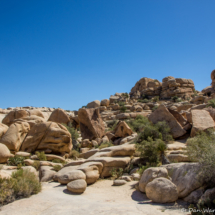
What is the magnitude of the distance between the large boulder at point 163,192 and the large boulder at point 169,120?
9960 millimetres

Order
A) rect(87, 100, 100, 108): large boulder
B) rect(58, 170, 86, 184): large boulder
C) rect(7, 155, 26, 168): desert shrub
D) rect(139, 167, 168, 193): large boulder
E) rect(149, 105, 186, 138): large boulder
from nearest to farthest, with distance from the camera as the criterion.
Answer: rect(139, 167, 168, 193): large boulder → rect(58, 170, 86, 184): large boulder → rect(7, 155, 26, 168): desert shrub → rect(149, 105, 186, 138): large boulder → rect(87, 100, 100, 108): large boulder

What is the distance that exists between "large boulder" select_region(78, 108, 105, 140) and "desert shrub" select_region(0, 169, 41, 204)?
13977mm

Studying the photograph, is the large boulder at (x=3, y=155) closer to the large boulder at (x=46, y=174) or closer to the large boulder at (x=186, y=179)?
the large boulder at (x=46, y=174)

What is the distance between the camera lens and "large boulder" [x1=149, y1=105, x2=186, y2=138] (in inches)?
624

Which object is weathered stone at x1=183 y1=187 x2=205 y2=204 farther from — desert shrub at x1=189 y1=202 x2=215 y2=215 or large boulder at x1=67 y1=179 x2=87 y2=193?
large boulder at x1=67 y1=179 x2=87 y2=193

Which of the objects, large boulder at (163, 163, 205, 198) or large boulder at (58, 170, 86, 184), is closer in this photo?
large boulder at (163, 163, 205, 198)

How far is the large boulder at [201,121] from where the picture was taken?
1377 centimetres

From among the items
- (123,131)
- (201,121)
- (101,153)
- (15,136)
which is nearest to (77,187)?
(101,153)

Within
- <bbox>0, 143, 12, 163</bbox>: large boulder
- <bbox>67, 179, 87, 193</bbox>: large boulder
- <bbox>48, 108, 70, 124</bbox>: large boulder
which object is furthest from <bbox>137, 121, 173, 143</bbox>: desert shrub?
<bbox>48, 108, 70, 124</bbox>: large boulder

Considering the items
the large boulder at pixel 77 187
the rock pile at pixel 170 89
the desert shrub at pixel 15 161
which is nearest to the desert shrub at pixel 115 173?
the large boulder at pixel 77 187

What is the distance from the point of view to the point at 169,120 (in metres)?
16.9

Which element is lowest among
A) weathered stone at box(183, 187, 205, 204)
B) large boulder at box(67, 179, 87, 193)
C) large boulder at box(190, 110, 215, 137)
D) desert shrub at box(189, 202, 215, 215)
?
large boulder at box(67, 179, 87, 193)

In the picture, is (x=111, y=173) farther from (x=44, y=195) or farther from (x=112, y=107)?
(x=112, y=107)

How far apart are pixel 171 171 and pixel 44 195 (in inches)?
202
